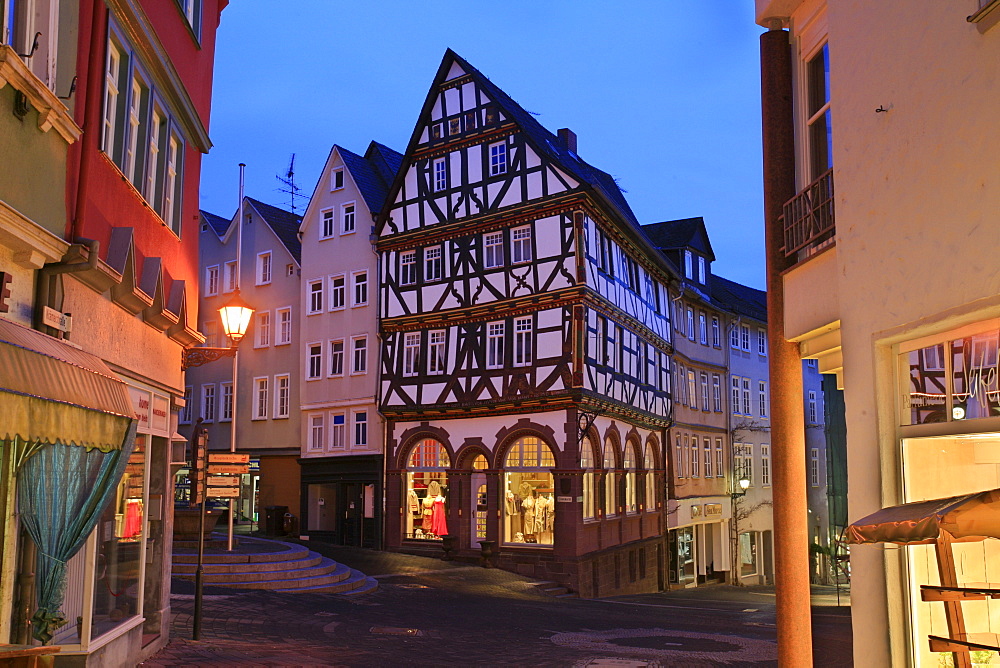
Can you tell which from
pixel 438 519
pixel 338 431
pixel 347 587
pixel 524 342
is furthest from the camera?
pixel 338 431

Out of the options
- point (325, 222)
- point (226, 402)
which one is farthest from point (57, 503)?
point (226, 402)

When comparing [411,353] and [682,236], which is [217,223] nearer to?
[411,353]

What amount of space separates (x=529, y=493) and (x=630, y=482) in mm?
5318

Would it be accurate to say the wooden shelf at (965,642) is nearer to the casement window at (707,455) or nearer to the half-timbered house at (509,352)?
the half-timbered house at (509,352)

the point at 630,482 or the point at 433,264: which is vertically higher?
the point at 433,264

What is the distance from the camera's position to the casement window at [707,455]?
4075cm

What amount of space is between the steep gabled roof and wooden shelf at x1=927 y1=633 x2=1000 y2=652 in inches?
1366

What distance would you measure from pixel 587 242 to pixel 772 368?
1878 cm

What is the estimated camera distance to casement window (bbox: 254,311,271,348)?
3812 cm

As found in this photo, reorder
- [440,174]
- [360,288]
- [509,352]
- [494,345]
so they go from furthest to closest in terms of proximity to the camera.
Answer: [360,288] → [440,174] → [494,345] → [509,352]

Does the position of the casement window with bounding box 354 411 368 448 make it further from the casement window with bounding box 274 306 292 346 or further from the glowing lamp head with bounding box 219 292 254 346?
the glowing lamp head with bounding box 219 292 254 346

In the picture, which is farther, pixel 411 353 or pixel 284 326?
pixel 284 326

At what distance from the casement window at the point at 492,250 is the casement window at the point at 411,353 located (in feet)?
12.2

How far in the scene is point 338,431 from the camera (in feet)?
113
